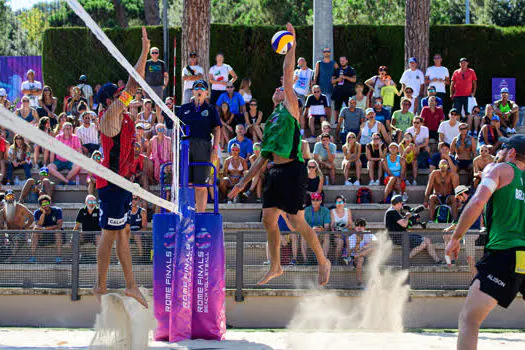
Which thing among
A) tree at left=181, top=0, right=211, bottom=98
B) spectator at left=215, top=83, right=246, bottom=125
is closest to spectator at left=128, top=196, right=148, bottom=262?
spectator at left=215, top=83, right=246, bottom=125

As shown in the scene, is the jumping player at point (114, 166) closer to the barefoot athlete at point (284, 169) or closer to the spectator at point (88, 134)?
the barefoot athlete at point (284, 169)

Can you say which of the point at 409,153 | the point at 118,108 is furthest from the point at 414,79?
the point at 118,108

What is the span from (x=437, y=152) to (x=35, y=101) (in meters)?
8.10

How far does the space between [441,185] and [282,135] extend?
715 cm

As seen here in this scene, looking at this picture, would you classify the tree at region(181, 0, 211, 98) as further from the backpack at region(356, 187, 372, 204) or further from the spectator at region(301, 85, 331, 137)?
the backpack at region(356, 187, 372, 204)

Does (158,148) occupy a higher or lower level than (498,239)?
higher

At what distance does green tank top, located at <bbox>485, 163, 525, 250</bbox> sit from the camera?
6.04m

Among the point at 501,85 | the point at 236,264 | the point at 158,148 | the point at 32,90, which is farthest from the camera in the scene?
the point at 501,85

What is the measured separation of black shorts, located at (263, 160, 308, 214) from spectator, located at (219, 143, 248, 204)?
641 cm

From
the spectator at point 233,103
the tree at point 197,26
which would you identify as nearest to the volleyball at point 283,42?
the spectator at point 233,103

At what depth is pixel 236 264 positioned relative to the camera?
38.7 feet

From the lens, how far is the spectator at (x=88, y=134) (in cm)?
1286

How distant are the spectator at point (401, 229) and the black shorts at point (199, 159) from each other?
3162 millimetres

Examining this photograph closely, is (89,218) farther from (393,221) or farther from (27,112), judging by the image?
(393,221)
